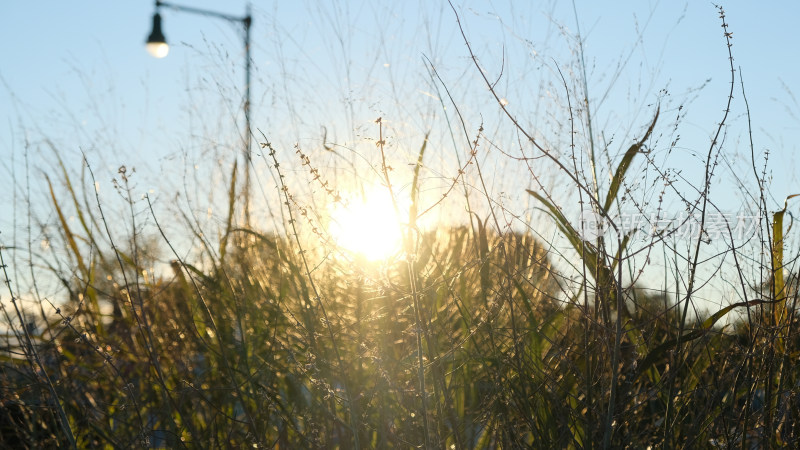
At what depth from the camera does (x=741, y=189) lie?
179cm

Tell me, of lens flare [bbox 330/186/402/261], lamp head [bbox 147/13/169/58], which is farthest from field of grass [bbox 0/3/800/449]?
lamp head [bbox 147/13/169/58]

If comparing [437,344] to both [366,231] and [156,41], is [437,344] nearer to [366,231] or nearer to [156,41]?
[366,231]

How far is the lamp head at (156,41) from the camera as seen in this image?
6.04 m

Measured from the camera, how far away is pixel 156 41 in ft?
19.9

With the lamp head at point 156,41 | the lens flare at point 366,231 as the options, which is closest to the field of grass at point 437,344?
the lens flare at point 366,231

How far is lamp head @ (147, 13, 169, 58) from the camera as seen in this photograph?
6039 millimetres

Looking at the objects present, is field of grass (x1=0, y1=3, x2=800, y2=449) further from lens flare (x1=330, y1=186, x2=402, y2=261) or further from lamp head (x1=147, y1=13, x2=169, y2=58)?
lamp head (x1=147, y1=13, x2=169, y2=58)

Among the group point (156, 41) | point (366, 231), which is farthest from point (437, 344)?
point (156, 41)

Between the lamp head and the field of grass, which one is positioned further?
the lamp head

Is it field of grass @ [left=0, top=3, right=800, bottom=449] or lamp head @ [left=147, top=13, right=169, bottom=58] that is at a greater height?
lamp head @ [left=147, top=13, right=169, bottom=58]

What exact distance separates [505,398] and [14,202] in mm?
1525

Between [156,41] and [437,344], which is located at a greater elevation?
[156,41]

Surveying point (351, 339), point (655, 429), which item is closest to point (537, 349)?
point (655, 429)

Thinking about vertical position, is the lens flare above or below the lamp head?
below
